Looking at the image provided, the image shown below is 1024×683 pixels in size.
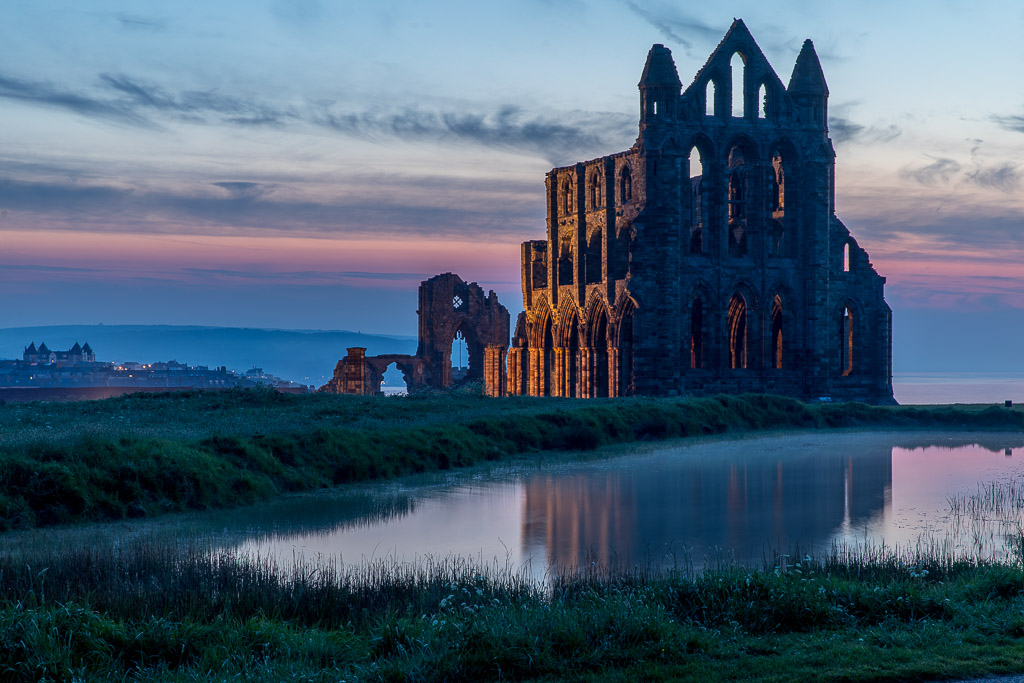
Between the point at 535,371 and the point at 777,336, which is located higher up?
the point at 777,336

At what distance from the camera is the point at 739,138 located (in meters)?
51.4

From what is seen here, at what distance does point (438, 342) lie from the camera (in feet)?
238

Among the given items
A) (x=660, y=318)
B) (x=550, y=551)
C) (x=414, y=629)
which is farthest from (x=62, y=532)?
(x=660, y=318)

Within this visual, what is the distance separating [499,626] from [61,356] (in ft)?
510

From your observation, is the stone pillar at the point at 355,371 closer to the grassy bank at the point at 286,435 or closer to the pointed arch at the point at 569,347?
the pointed arch at the point at 569,347

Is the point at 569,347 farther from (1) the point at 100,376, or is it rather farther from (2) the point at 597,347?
(1) the point at 100,376

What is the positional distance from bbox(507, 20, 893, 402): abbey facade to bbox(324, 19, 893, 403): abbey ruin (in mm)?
66

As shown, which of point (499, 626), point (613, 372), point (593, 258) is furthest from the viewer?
point (593, 258)

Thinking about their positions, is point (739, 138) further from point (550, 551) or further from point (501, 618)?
point (501, 618)

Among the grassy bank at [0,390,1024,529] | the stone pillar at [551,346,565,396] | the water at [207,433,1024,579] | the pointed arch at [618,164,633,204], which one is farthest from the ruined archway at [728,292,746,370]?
the water at [207,433,1024,579]

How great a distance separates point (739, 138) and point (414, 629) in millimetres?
46252

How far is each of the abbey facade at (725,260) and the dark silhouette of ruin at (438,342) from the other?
58.3 ft

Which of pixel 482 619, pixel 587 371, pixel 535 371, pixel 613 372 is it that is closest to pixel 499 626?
pixel 482 619

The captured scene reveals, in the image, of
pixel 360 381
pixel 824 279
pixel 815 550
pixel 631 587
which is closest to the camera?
pixel 631 587
